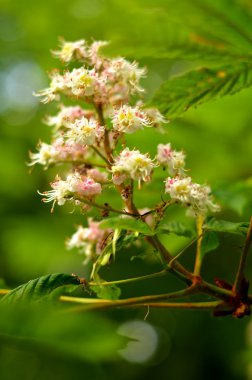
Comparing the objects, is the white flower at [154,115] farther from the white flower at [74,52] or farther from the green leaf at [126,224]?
the green leaf at [126,224]

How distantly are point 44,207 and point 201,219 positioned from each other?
3280mm

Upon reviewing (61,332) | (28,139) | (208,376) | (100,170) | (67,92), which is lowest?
(208,376)

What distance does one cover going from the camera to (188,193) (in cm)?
149

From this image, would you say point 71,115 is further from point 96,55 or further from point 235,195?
point 235,195

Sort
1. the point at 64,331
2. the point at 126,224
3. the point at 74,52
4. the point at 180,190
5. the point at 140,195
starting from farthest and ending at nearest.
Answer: the point at 140,195
the point at 74,52
the point at 180,190
the point at 126,224
the point at 64,331

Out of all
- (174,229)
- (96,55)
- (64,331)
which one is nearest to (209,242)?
(174,229)

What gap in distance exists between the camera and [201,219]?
1604mm

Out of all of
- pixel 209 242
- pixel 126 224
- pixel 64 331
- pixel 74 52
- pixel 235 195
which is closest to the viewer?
pixel 64 331

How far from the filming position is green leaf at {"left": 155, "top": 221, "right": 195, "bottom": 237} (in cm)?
141

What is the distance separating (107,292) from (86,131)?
0.43m

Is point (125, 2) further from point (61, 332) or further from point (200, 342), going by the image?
point (200, 342)

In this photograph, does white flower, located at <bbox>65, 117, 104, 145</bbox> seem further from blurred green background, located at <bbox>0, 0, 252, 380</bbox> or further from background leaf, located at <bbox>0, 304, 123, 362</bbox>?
background leaf, located at <bbox>0, 304, 123, 362</bbox>

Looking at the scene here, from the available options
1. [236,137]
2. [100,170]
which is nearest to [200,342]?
[236,137]

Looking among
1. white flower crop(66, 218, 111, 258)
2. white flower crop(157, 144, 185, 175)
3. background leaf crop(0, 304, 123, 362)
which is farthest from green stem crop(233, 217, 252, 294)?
background leaf crop(0, 304, 123, 362)
